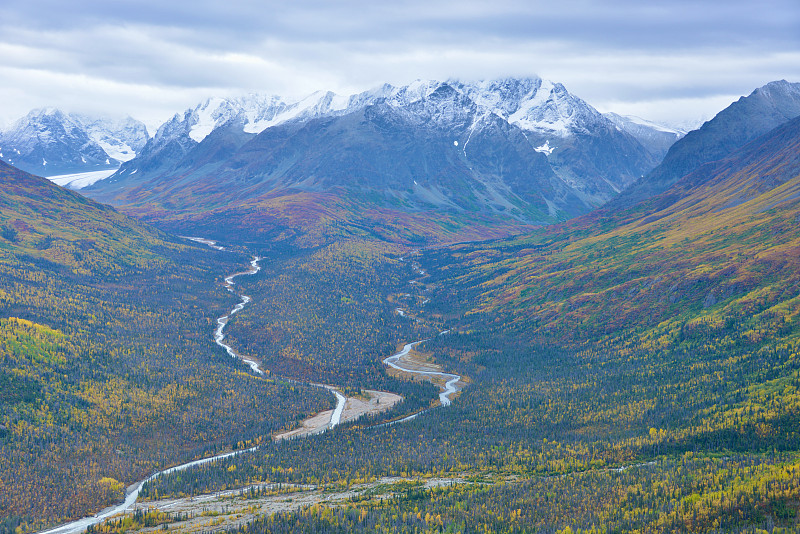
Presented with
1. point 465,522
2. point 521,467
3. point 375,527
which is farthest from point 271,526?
point 521,467

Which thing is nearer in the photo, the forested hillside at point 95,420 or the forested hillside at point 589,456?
the forested hillside at point 589,456


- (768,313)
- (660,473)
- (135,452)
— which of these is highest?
(768,313)

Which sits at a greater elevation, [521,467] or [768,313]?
[768,313]

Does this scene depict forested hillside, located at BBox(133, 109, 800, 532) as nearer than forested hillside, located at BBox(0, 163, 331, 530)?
Yes

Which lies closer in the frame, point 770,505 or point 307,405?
point 770,505

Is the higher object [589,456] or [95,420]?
[589,456]

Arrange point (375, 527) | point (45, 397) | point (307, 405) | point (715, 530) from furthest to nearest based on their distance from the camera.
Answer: point (307, 405)
point (45, 397)
point (375, 527)
point (715, 530)

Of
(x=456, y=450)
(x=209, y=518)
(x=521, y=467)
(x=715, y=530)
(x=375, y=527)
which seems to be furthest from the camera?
(x=456, y=450)

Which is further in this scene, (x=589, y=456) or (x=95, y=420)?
(x=95, y=420)

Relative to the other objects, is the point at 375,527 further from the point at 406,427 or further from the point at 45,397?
the point at 45,397

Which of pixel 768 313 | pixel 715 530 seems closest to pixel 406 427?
pixel 715 530
